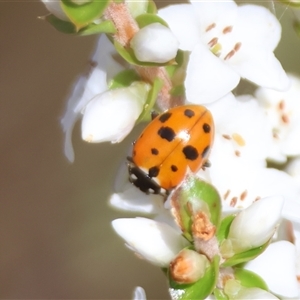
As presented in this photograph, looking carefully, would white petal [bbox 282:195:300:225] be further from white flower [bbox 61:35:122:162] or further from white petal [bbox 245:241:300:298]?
white flower [bbox 61:35:122:162]

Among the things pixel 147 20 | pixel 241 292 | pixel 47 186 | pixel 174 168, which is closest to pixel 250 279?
pixel 241 292

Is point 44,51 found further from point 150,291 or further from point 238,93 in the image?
point 238,93

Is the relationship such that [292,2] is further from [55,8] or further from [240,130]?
[55,8]

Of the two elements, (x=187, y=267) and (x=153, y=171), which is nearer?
(x=187, y=267)

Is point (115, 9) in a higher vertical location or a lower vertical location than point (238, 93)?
higher

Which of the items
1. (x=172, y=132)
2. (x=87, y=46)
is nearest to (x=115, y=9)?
(x=172, y=132)

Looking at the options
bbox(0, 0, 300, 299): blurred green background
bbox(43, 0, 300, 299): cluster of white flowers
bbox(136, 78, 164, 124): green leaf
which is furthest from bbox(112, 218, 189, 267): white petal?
bbox(0, 0, 300, 299): blurred green background
